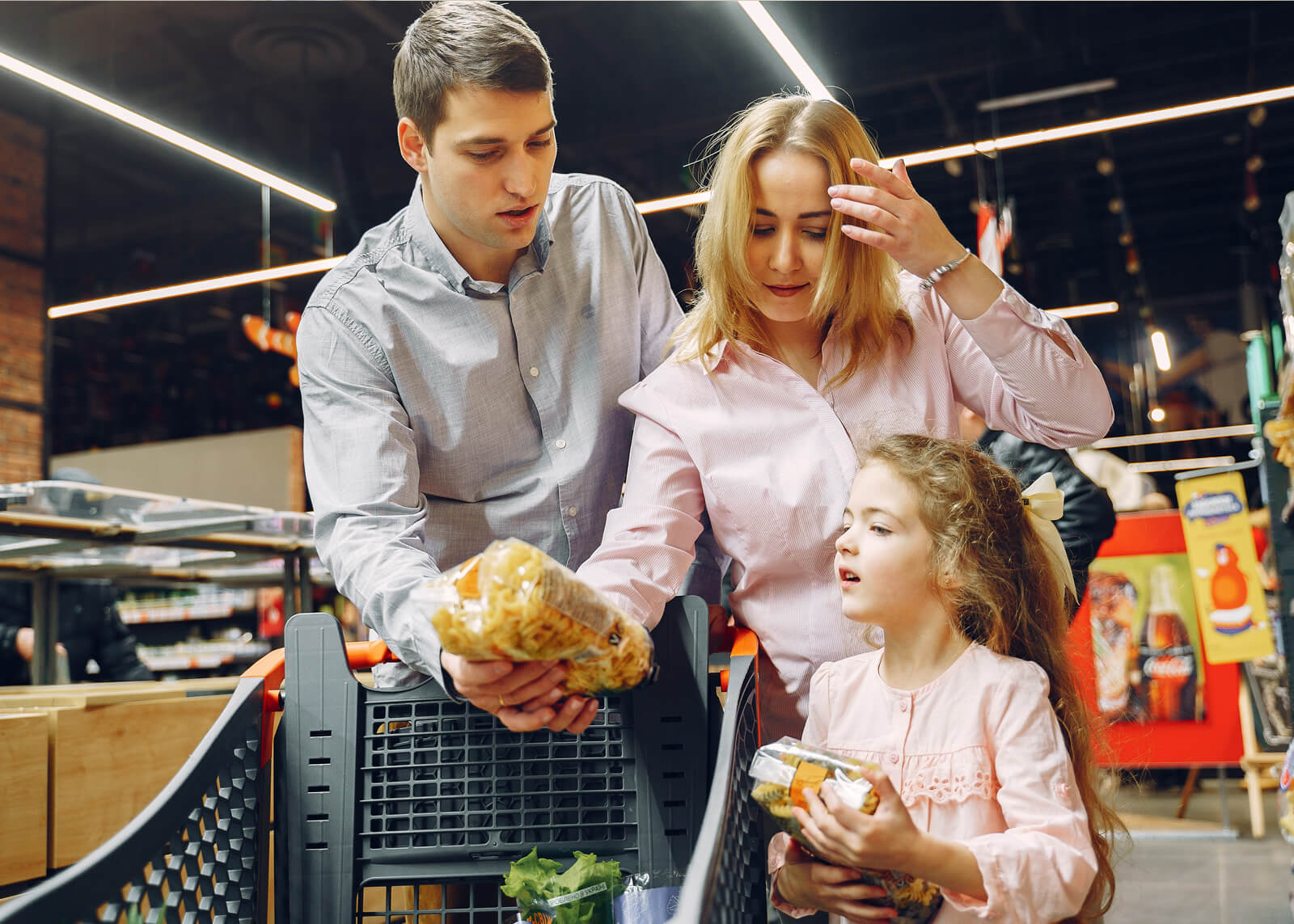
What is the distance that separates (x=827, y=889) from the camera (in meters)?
1.15

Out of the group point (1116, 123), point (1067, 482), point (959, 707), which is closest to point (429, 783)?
point (959, 707)

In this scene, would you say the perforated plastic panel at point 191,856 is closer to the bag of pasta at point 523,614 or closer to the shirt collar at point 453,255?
the bag of pasta at point 523,614

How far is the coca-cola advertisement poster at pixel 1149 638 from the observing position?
616 cm

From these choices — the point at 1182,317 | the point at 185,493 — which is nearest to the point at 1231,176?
the point at 1182,317

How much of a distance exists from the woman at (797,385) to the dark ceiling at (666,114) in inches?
192

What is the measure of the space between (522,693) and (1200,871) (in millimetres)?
4726

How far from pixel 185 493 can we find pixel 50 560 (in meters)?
7.54

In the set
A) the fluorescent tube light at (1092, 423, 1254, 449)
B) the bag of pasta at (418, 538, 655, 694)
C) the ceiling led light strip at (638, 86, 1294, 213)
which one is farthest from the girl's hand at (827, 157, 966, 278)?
the fluorescent tube light at (1092, 423, 1254, 449)

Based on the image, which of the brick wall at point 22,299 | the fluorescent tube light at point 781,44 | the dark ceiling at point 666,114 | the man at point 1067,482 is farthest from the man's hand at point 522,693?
the brick wall at point 22,299

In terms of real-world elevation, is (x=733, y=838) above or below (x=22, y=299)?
below

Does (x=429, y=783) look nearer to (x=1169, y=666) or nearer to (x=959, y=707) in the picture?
(x=959, y=707)

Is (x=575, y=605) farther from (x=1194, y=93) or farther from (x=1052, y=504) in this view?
(x=1194, y=93)

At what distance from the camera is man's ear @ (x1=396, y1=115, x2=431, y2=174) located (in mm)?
1759

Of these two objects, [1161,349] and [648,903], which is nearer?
[648,903]
